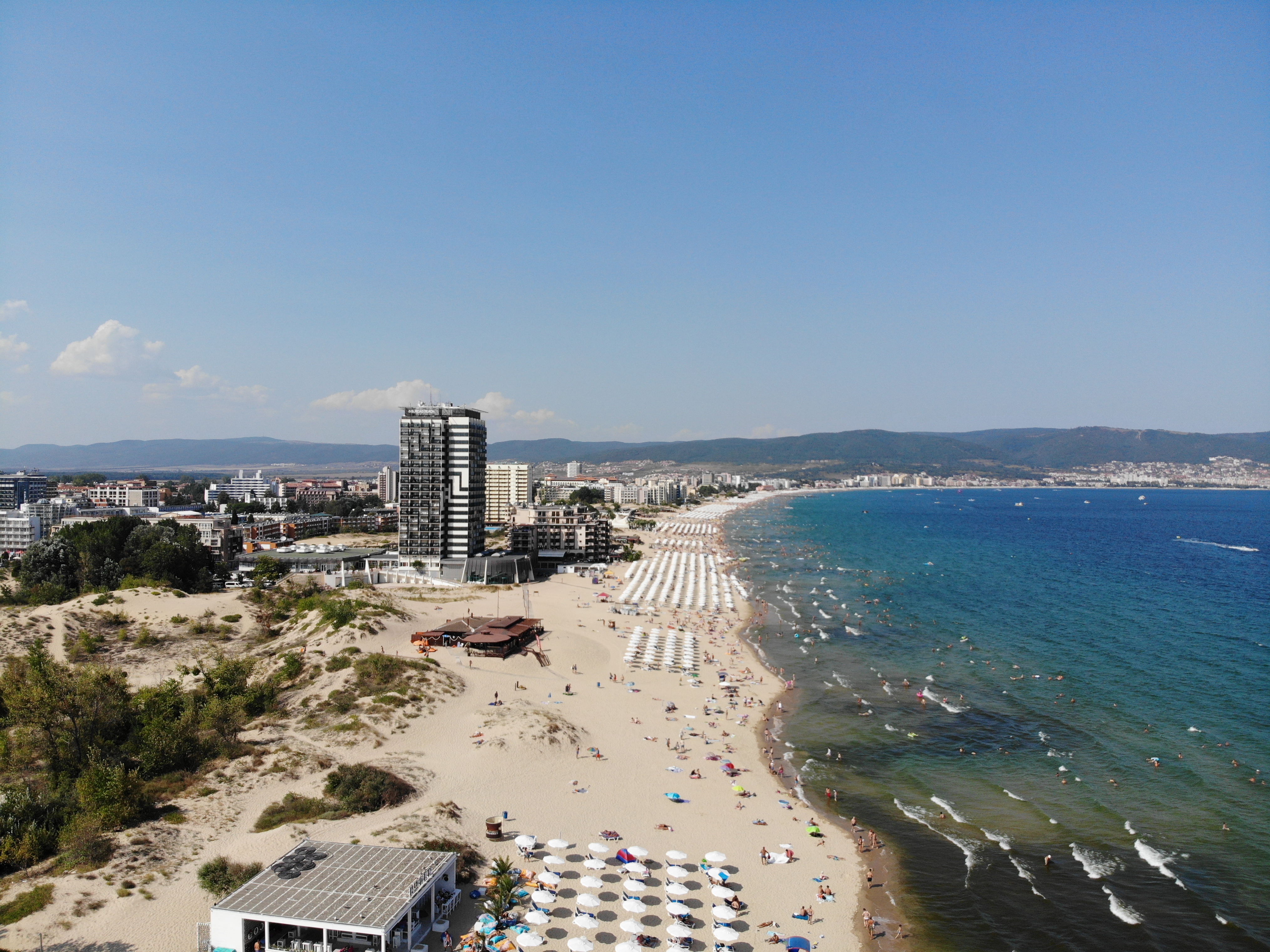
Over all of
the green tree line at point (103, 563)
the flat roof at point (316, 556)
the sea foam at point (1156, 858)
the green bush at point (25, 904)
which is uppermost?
the green tree line at point (103, 563)

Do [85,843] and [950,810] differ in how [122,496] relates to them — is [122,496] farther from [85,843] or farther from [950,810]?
[950,810]

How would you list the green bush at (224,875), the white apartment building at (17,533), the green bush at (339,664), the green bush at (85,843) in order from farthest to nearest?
1. the white apartment building at (17,533)
2. the green bush at (339,664)
3. the green bush at (85,843)
4. the green bush at (224,875)

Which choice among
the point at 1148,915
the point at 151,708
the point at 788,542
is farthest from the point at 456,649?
the point at 788,542

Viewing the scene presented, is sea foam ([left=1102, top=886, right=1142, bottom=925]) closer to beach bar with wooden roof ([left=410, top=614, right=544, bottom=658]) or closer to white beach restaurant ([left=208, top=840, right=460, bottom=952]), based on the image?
white beach restaurant ([left=208, top=840, right=460, bottom=952])

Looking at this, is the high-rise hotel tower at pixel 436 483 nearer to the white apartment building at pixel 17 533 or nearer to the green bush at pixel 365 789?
the green bush at pixel 365 789

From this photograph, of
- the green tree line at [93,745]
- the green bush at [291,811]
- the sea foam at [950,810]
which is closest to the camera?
the green tree line at [93,745]

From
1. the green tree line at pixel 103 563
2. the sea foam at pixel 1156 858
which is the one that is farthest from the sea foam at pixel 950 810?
the green tree line at pixel 103 563

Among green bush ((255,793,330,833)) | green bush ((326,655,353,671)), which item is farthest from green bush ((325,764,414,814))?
green bush ((326,655,353,671))

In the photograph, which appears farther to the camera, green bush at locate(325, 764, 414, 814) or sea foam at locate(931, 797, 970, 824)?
sea foam at locate(931, 797, 970, 824)
